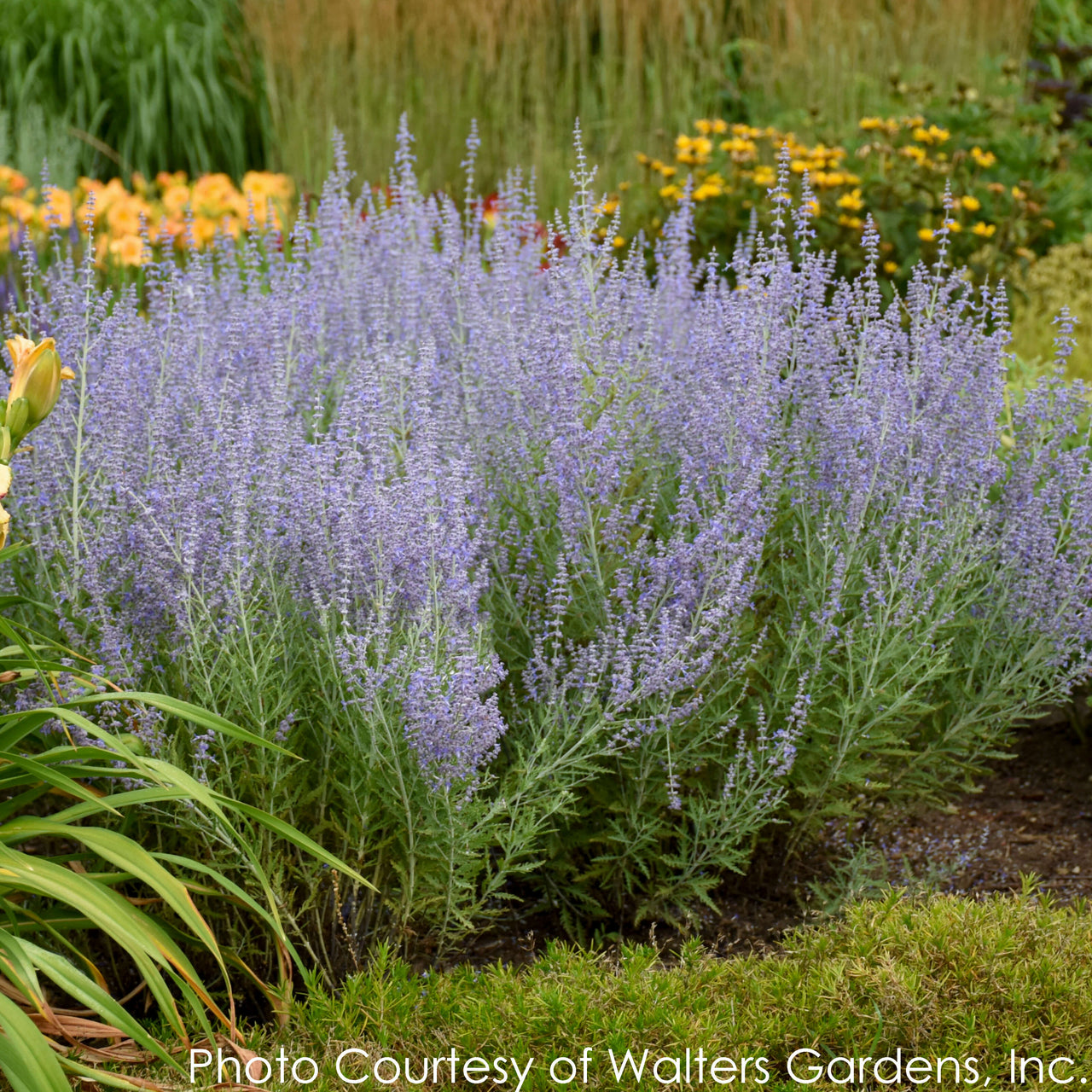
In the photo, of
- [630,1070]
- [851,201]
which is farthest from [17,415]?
[851,201]

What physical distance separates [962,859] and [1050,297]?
4.57 m

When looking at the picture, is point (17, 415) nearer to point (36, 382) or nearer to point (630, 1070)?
point (36, 382)

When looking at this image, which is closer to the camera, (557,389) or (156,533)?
(156,533)

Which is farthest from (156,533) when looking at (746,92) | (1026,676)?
(746,92)

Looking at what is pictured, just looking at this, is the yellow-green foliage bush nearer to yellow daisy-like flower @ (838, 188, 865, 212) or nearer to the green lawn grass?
yellow daisy-like flower @ (838, 188, 865, 212)

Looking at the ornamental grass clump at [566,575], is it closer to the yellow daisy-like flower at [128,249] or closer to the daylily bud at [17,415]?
the daylily bud at [17,415]

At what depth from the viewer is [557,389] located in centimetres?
306

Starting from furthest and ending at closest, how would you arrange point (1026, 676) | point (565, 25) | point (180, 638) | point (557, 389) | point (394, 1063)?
point (565, 25) → point (1026, 676) → point (557, 389) → point (180, 638) → point (394, 1063)

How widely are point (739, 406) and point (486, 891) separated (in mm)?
1223

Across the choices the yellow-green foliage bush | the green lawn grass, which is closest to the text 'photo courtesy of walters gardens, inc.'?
the green lawn grass

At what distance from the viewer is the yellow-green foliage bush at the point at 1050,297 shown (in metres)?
6.28

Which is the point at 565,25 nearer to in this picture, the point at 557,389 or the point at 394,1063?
the point at 557,389

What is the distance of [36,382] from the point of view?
2.30 meters

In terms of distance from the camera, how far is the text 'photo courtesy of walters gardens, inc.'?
7.66 ft
